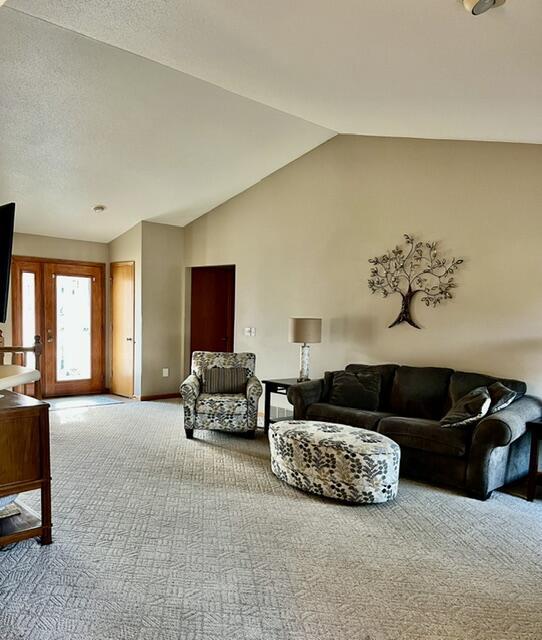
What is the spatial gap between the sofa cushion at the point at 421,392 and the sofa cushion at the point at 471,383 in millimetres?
113

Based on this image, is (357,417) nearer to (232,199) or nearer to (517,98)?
(517,98)

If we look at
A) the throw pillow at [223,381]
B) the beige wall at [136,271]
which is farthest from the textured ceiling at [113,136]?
the throw pillow at [223,381]

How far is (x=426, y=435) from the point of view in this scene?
3869 millimetres

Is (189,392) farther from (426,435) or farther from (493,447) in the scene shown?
(493,447)

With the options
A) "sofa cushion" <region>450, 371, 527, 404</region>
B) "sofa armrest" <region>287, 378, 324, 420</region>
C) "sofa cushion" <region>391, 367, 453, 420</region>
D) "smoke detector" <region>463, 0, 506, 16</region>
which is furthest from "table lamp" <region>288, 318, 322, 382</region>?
"smoke detector" <region>463, 0, 506, 16</region>

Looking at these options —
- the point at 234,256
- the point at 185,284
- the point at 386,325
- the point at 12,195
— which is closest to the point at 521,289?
the point at 386,325

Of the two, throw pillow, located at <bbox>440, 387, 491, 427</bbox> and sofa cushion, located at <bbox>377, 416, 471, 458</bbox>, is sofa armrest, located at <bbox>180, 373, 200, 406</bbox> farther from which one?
throw pillow, located at <bbox>440, 387, 491, 427</bbox>

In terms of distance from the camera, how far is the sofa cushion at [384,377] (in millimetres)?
4793

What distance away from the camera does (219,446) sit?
4898mm

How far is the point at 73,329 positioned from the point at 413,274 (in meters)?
5.10

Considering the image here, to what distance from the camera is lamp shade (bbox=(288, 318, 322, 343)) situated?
527cm

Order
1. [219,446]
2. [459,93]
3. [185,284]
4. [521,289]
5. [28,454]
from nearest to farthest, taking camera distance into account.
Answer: [28,454]
[459,93]
[521,289]
[219,446]
[185,284]

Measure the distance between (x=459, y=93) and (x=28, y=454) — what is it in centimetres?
338

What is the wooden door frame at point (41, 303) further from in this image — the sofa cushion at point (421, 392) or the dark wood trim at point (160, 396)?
the sofa cushion at point (421, 392)
